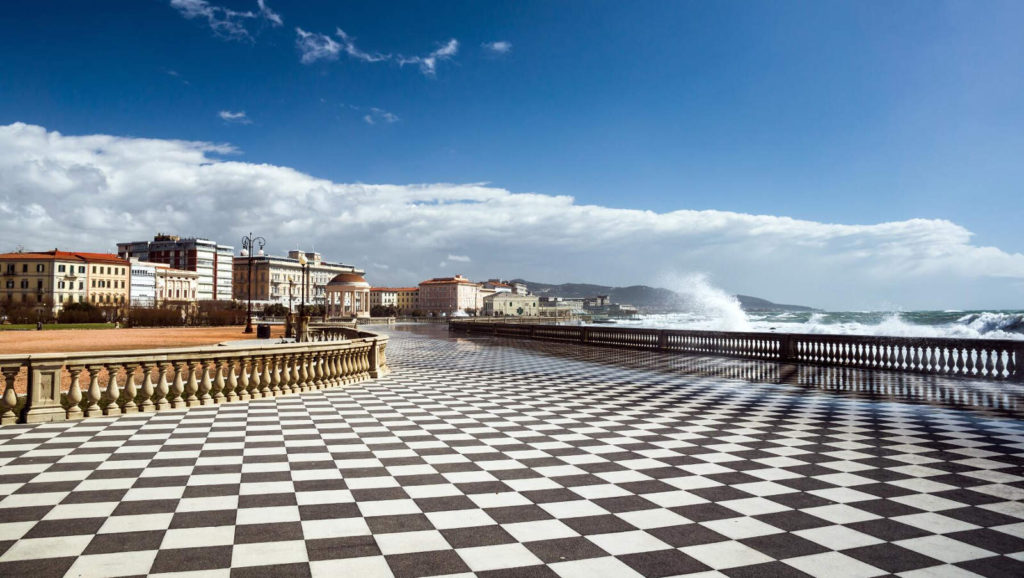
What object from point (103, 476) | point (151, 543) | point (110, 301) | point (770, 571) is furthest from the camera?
point (110, 301)

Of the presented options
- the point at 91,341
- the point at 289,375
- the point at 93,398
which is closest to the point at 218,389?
the point at 289,375

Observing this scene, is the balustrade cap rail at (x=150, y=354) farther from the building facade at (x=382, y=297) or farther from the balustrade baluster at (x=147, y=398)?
the building facade at (x=382, y=297)

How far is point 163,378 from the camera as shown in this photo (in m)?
10.0

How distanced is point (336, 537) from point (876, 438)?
277 inches

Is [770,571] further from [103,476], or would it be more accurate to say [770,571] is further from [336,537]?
[103,476]

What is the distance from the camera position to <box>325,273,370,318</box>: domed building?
117188mm

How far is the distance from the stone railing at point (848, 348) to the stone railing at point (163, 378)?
45.8 ft

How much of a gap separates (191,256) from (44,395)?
15456cm

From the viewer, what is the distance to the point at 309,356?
508 inches

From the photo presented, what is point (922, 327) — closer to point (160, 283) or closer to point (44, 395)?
point (44, 395)

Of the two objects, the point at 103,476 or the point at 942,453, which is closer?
the point at 103,476

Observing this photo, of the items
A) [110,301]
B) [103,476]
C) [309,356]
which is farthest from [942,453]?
[110,301]

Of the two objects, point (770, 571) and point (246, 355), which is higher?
point (246, 355)

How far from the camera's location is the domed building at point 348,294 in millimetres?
117188
